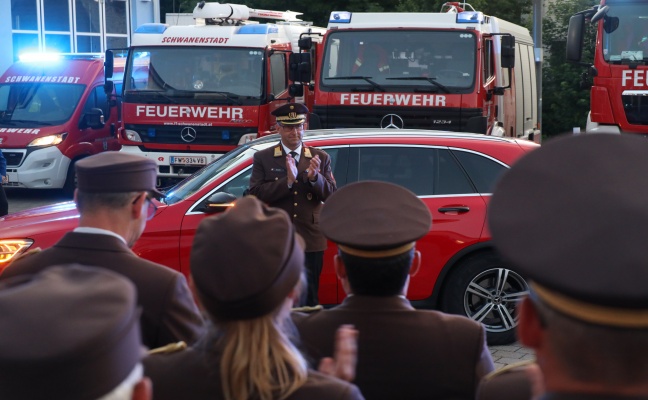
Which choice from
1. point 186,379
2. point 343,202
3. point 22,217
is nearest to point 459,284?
point 22,217

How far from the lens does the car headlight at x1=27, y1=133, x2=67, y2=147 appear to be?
56.6ft

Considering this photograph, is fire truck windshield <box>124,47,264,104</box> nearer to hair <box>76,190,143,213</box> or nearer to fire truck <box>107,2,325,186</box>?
fire truck <box>107,2,325,186</box>

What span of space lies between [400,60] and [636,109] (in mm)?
3144

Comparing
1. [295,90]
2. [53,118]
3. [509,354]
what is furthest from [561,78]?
[509,354]

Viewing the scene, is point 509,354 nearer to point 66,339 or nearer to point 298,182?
point 298,182

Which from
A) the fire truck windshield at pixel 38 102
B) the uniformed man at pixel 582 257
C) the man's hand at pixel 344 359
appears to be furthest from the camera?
the fire truck windshield at pixel 38 102

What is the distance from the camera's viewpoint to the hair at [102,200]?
3.23 m

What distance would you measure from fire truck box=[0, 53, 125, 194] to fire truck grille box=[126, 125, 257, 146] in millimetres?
2076

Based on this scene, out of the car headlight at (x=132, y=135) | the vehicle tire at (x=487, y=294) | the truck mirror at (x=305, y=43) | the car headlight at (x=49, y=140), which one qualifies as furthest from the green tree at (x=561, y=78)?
the vehicle tire at (x=487, y=294)

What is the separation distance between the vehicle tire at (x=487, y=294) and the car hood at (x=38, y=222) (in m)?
2.81

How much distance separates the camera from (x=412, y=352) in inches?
109

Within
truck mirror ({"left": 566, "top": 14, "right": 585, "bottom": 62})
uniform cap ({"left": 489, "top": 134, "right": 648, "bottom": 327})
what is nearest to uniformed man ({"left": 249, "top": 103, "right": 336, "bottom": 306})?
uniform cap ({"left": 489, "top": 134, "right": 648, "bottom": 327})

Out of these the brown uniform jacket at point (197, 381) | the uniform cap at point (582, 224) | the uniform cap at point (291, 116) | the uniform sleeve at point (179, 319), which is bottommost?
the uniform sleeve at point (179, 319)

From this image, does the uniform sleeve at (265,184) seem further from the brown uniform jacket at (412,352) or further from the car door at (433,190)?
the brown uniform jacket at (412,352)
